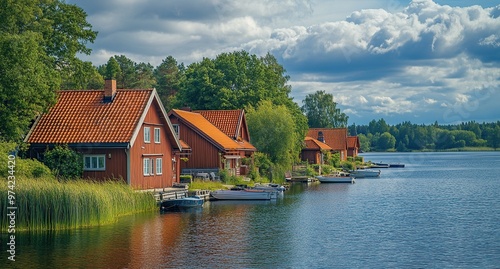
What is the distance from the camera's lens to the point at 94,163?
4325 centimetres

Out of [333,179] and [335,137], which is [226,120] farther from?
[335,137]

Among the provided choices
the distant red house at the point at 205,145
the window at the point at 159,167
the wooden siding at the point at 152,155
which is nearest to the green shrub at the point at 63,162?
the wooden siding at the point at 152,155

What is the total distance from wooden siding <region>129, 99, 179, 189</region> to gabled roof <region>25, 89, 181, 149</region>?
3.09ft

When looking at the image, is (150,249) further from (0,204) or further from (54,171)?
(54,171)

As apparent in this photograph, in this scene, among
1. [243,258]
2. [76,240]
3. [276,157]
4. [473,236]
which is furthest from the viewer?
[276,157]

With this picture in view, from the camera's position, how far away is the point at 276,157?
74.6 m

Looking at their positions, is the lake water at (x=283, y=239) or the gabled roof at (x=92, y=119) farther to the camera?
the gabled roof at (x=92, y=119)

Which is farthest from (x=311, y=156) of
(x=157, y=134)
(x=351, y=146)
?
(x=157, y=134)

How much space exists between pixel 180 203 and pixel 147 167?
456 centimetres

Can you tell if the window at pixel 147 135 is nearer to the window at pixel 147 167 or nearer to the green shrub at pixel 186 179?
the window at pixel 147 167

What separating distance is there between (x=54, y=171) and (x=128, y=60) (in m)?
75.0

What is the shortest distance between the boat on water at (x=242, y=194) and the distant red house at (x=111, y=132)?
4616 millimetres

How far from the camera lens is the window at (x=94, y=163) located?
43.1 metres

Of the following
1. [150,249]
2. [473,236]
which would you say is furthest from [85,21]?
[473,236]
